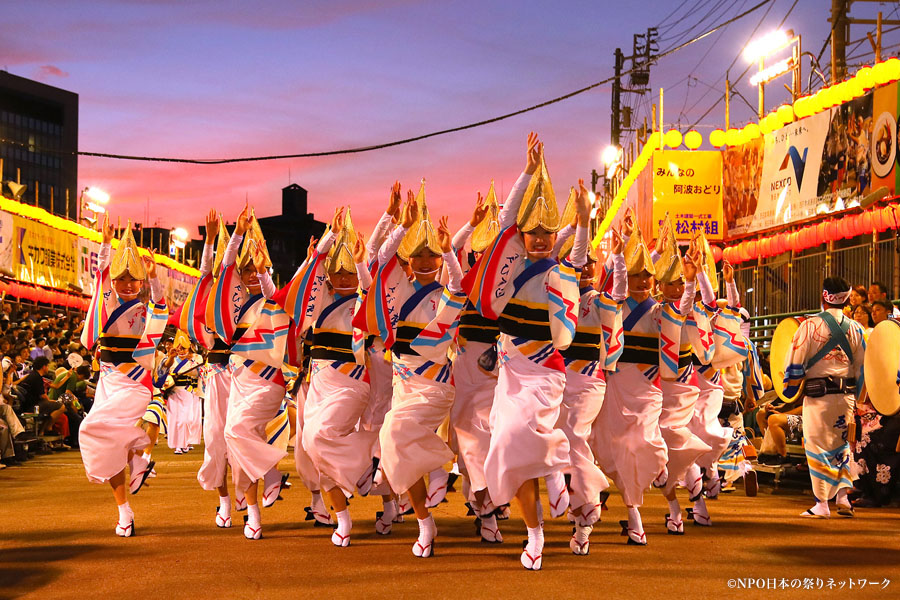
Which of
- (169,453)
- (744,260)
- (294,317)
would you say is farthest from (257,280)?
(744,260)

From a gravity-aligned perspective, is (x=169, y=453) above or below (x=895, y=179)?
below

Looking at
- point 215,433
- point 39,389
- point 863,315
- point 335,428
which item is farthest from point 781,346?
point 39,389

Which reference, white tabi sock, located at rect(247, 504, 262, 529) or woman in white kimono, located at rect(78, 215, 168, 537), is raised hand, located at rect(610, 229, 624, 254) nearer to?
white tabi sock, located at rect(247, 504, 262, 529)

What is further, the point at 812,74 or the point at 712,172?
the point at 712,172

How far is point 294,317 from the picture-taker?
7848mm

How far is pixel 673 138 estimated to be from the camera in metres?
23.0

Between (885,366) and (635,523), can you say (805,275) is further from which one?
(635,523)

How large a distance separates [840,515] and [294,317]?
5085 mm

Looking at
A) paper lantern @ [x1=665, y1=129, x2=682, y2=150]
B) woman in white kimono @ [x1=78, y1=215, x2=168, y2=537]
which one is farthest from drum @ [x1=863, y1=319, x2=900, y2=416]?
paper lantern @ [x1=665, y1=129, x2=682, y2=150]

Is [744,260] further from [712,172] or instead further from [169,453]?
[169,453]

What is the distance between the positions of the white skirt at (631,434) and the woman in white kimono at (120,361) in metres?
3.54

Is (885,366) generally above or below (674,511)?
above

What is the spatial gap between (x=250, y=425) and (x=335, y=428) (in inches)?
35.8

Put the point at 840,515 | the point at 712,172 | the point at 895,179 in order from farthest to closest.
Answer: the point at 712,172 → the point at 895,179 → the point at 840,515
